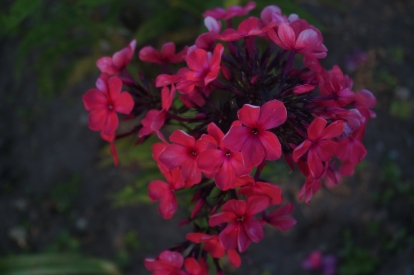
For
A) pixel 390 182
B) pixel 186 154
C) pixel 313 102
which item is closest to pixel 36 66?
pixel 186 154

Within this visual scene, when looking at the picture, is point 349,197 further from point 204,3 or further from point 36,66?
point 36,66

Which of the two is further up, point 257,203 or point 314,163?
point 314,163

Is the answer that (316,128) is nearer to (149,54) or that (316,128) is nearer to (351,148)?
(351,148)

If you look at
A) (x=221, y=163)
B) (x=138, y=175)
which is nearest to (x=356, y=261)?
(x=138, y=175)

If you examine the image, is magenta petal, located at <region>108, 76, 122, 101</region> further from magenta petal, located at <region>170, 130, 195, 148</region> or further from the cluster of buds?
magenta petal, located at <region>170, 130, 195, 148</region>

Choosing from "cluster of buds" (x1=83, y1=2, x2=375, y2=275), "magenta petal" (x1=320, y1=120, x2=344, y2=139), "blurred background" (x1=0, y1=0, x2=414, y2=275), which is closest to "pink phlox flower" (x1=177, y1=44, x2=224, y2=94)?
"cluster of buds" (x1=83, y1=2, x2=375, y2=275)

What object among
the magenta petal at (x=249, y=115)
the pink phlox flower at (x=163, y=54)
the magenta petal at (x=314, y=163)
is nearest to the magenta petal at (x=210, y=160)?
the magenta petal at (x=249, y=115)
